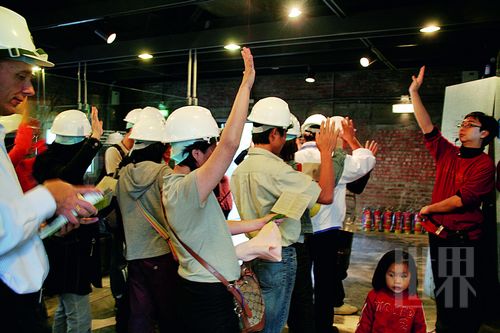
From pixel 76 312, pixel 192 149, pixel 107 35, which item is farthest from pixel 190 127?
pixel 107 35

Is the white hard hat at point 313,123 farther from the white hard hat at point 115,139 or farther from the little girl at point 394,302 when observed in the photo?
the white hard hat at point 115,139

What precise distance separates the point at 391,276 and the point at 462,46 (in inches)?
236

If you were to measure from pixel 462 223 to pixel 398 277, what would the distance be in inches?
33.3

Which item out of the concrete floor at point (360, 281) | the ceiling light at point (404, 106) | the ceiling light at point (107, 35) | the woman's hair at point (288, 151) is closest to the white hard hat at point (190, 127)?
→ the woman's hair at point (288, 151)

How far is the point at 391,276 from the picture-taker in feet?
8.89

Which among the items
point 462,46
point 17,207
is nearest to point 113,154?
point 17,207

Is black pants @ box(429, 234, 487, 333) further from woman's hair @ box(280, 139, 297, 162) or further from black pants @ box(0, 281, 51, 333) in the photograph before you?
black pants @ box(0, 281, 51, 333)

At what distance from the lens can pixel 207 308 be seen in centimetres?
175

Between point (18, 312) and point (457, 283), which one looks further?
point (457, 283)

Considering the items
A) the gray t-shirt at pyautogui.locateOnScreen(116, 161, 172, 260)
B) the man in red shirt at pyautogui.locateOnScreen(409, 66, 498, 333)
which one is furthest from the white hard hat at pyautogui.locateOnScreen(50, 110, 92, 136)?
the man in red shirt at pyautogui.locateOnScreen(409, 66, 498, 333)

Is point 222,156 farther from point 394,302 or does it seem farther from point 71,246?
point 394,302

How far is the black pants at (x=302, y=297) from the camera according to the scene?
2.51 m

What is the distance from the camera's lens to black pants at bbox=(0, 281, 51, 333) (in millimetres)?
1212

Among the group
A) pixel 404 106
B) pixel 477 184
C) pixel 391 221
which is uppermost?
pixel 404 106
